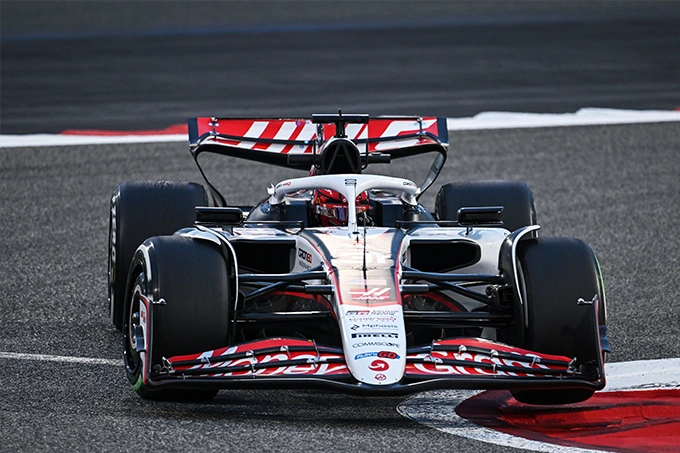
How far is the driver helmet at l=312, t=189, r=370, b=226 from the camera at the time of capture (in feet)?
25.1

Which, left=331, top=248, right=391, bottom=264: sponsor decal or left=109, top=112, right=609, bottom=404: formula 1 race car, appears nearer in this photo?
left=109, top=112, right=609, bottom=404: formula 1 race car

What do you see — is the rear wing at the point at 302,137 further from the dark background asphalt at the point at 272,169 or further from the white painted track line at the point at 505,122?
the white painted track line at the point at 505,122

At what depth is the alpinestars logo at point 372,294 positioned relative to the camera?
20.2 ft

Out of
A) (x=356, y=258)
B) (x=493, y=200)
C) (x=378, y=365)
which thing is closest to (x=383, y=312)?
(x=378, y=365)

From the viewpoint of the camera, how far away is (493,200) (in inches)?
329

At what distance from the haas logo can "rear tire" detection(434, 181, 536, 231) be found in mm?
2707

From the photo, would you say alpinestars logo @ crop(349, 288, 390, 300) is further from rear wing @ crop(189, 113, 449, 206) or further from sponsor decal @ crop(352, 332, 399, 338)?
rear wing @ crop(189, 113, 449, 206)

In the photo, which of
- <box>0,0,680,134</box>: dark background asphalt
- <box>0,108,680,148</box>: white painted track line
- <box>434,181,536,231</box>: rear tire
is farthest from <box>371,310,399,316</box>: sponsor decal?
<box>0,0,680,134</box>: dark background asphalt

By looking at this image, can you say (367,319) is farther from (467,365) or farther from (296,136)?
(296,136)

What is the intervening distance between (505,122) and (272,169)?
3.53 metres

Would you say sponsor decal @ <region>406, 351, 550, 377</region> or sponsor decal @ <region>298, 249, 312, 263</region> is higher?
sponsor decal @ <region>298, 249, 312, 263</region>

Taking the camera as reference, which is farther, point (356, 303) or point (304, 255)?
point (304, 255)

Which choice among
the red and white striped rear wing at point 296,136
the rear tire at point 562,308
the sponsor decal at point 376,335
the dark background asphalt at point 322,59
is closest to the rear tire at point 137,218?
the red and white striped rear wing at point 296,136

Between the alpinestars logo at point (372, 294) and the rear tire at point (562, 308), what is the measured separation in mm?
652
